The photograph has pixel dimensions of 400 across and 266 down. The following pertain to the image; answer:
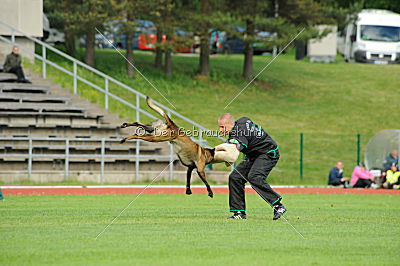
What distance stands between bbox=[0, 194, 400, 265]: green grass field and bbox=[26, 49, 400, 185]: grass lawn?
13865 millimetres

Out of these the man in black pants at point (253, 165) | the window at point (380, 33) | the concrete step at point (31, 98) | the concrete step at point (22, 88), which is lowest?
the man in black pants at point (253, 165)

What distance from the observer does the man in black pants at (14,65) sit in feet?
92.2

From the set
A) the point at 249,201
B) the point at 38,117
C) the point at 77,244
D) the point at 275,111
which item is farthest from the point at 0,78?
the point at 77,244

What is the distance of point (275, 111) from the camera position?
136ft

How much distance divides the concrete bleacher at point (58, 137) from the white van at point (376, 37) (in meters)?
26.8

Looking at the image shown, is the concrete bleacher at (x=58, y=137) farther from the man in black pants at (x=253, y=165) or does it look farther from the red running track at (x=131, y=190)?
the man in black pants at (x=253, y=165)

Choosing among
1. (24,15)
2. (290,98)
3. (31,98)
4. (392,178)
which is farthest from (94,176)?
(290,98)

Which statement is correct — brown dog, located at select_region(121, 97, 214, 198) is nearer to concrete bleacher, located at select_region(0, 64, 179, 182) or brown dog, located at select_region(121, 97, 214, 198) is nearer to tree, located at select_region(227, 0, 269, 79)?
concrete bleacher, located at select_region(0, 64, 179, 182)

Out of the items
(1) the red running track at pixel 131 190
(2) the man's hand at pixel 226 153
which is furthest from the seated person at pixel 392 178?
(2) the man's hand at pixel 226 153

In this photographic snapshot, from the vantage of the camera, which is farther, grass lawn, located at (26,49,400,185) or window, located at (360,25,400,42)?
window, located at (360,25,400,42)

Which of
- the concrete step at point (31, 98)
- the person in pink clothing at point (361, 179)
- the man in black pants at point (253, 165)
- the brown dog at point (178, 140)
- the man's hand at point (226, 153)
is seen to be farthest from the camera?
the concrete step at point (31, 98)

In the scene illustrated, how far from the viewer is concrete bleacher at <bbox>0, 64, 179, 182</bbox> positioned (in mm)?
25875

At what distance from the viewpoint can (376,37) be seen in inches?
2053

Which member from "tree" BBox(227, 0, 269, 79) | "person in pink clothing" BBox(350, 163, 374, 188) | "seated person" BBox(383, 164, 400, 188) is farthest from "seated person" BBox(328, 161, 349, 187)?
"tree" BBox(227, 0, 269, 79)
